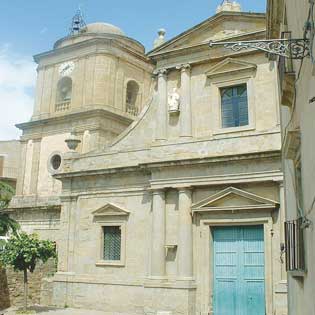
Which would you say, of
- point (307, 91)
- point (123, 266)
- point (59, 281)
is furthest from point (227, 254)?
point (307, 91)

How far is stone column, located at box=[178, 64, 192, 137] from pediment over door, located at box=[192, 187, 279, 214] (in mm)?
2538

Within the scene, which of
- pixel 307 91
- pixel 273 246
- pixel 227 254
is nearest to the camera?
pixel 307 91

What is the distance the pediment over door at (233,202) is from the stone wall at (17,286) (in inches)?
319

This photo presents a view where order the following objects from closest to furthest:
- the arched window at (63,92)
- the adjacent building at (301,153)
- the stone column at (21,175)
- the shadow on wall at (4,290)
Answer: the adjacent building at (301,153)
the shadow on wall at (4,290)
the stone column at (21,175)
the arched window at (63,92)

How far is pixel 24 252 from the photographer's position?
16.9m

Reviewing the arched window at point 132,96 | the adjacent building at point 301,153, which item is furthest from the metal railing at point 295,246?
the arched window at point 132,96

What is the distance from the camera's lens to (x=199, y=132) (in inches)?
658

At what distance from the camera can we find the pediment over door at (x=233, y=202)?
14648 mm

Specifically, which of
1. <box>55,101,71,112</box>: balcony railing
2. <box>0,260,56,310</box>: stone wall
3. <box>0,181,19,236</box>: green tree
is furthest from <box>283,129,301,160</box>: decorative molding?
<box>55,101,71,112</box>: balcony railing

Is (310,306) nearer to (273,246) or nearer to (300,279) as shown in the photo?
(300,279)

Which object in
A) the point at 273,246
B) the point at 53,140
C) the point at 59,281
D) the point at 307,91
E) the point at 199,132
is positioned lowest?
the point at 59,281

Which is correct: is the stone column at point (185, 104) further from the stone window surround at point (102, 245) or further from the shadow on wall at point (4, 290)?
the shadow on wall at point (4, 290)

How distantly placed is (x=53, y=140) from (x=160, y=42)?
11.0 meters

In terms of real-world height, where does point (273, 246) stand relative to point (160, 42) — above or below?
below
